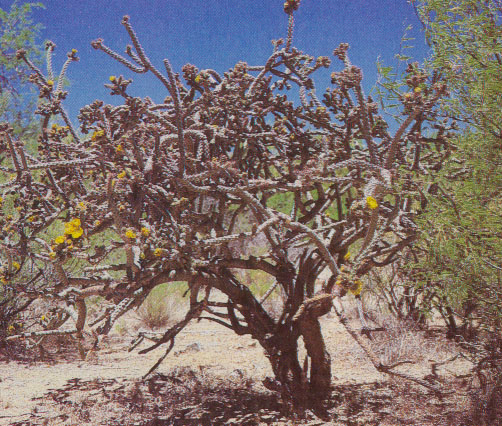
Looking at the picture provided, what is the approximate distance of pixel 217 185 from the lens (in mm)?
3463

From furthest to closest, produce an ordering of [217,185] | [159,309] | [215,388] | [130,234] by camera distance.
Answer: [159,309]
[215,388]
[217,185]
[130,234]

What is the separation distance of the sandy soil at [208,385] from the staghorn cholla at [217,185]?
61 centimetres

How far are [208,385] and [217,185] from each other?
2.71 metres

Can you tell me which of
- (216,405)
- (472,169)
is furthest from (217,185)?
(216,405)

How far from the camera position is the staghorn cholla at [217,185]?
9.40 ft

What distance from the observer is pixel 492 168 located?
3.24 metres

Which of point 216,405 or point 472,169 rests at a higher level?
point 472,169

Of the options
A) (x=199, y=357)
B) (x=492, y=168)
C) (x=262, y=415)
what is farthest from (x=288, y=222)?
Result: (x=199, y=357)

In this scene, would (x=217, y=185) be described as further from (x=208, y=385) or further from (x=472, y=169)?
(x=208, y=385)

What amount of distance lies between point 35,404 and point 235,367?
229 centimetres

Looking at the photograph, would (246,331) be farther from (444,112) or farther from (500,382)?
(444,112)

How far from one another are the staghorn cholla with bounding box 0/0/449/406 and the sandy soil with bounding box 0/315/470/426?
611 mm

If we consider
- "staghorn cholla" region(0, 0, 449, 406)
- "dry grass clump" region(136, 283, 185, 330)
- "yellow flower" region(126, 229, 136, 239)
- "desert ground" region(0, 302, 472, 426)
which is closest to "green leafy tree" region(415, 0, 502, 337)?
"staghorn cholla" region(0, 0, 449, 406)

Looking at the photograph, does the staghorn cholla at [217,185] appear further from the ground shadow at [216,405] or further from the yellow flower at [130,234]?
the ground shadow at [216,405]
